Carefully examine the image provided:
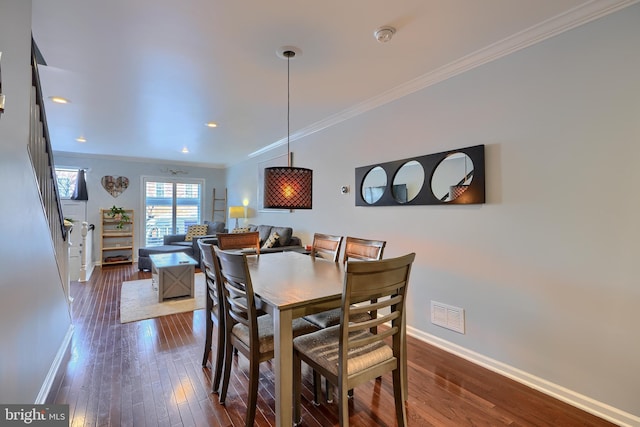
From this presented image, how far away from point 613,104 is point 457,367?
213 centimetres

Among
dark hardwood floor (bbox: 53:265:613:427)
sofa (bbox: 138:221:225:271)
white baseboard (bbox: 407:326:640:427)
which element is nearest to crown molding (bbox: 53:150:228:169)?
sofa (bbox: 138:221:225:271)

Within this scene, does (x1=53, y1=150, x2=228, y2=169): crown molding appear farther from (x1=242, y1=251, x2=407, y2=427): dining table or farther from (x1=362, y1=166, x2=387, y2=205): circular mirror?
(x1=242, y1=251, x2=407, y2=427): dining table

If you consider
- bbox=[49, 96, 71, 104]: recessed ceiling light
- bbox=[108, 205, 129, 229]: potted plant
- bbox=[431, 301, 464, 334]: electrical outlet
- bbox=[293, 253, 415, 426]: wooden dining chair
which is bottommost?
bbox=[431, 301, 464, 334]: electrical outlet

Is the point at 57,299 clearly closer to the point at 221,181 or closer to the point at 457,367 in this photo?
the point at 457,367

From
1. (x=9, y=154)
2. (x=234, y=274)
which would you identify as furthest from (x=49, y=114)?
(x=234, y=274)

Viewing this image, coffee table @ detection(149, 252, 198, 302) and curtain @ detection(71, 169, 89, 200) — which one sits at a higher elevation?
curtain @ detection(71, 169, 89, 200)

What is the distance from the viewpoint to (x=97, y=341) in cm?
281

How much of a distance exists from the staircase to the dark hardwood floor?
112 cm

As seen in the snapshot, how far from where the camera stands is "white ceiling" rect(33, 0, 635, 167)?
6.09ft

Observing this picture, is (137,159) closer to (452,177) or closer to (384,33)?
(384,33)

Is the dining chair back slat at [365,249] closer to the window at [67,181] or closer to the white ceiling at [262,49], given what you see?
the white ceiling at [262,49]

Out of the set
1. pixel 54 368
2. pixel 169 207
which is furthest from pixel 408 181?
pixel 169 207

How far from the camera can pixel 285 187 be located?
7.25ft

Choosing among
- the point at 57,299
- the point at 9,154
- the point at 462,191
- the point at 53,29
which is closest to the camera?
the point at 9,154
